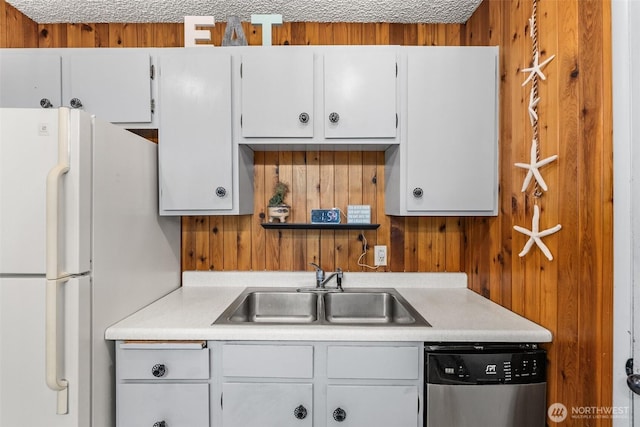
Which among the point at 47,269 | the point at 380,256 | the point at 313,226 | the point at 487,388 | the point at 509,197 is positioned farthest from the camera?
the point at 380,256

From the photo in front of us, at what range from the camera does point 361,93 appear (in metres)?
1.67

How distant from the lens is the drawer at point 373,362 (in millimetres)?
1300

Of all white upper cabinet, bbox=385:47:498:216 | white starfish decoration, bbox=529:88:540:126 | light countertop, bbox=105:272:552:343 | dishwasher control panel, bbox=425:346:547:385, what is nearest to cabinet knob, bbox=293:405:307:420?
light countertop, bbox=105:272:552:343

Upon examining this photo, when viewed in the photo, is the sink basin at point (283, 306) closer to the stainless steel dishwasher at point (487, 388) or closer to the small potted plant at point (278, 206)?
the small potted plant at point (278, 206)

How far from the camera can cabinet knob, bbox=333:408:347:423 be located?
4.28ft

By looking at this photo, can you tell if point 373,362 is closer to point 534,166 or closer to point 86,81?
point 534,166

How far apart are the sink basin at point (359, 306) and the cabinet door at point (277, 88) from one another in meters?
0.96

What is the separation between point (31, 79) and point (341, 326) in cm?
197

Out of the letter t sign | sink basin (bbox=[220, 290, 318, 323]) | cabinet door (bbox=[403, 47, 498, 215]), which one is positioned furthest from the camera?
sink basin (bbox=[220, 290, 318, 323])

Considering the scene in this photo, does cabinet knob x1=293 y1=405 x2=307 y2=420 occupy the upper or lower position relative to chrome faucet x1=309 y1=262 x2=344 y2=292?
lower

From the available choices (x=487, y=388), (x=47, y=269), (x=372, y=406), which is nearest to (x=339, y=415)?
(x=372, y=406)

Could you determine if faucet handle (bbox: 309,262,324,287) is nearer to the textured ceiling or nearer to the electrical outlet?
the electrical outlet

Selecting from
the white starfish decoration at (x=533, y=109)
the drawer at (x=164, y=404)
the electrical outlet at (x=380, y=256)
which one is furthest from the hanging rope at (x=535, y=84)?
the drawer at (x=164, y=404)

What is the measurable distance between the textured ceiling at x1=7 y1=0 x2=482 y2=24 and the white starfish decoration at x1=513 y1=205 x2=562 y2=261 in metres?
1.28
